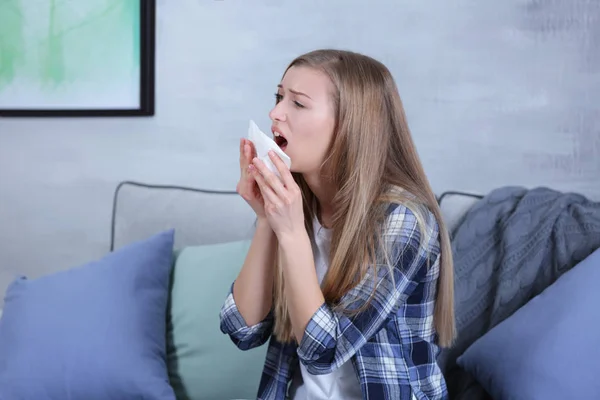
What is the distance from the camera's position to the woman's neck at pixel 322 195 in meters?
1.33

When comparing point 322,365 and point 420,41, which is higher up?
point 420,41

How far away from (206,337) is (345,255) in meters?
0.62

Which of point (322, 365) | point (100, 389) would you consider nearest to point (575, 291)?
point (322, 365)

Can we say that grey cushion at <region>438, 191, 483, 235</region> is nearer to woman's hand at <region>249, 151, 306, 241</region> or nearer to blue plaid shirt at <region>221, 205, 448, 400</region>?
blue plaid shirt at <region>221, 205, 448, 400</region>

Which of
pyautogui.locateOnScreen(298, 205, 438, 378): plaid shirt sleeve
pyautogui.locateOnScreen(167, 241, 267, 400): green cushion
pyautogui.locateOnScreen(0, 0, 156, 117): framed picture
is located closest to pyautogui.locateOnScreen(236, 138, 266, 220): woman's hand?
pyautogui.locateOnScreen(298, 205, 438, 378): plaid shirt sleeve

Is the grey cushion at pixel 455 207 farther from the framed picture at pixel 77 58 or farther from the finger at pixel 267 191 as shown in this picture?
the framed picture at pixel 77 58

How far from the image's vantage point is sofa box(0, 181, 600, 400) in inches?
57.0

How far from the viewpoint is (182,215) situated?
1.98 metres

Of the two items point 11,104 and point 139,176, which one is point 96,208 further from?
point 11,104

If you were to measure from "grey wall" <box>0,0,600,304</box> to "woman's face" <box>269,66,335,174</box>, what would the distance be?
0.85 meters

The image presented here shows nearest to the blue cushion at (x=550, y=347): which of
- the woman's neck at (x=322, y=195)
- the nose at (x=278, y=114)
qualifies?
the woman's neck at (x=322, y=195)

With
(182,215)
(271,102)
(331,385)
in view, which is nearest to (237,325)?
(331,385)

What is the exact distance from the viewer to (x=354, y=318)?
114 cm

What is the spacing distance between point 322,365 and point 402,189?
347 mm
